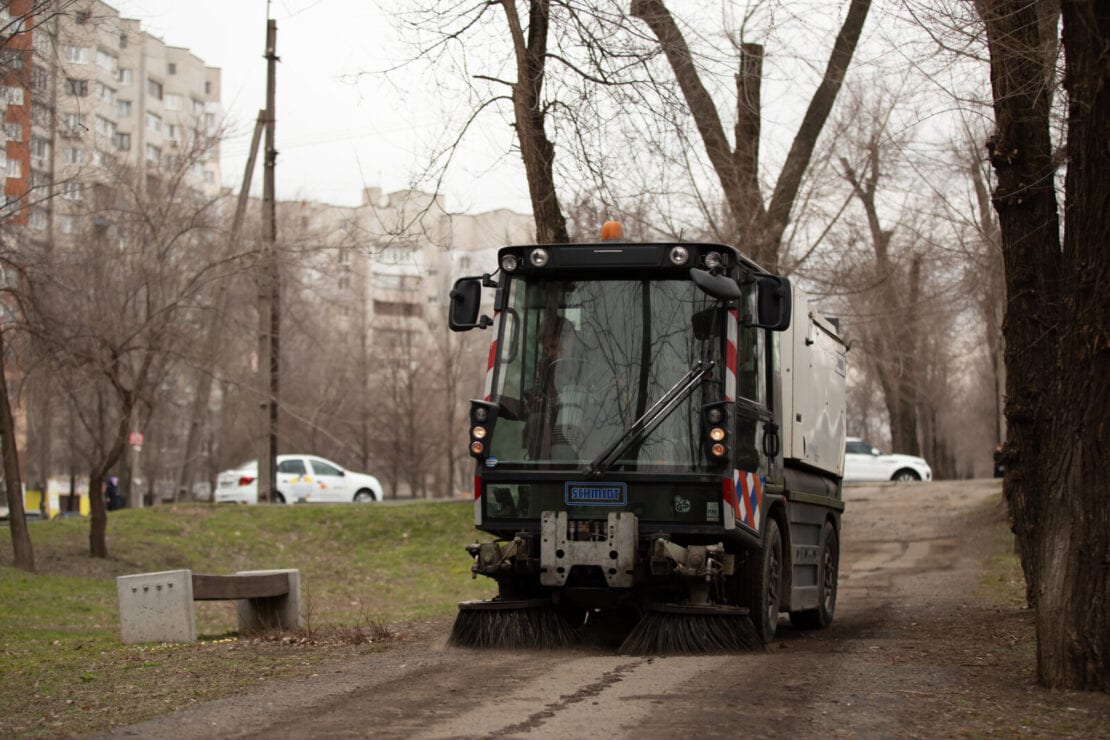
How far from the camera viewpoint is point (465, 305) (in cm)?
1056

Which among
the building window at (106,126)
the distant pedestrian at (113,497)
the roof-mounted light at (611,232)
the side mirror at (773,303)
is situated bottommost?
the distant pedestrian at (113,497)

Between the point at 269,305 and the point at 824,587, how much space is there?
16.9m

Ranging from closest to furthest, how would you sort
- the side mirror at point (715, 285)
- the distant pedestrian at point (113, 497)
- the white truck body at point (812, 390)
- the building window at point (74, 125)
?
the side mirror at point (715, 285) < the white truck body at point (812, 390) < the building window at point (74, 125) < the distant pedestrian at point (113, 497)

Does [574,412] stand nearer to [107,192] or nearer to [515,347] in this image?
[515,347]

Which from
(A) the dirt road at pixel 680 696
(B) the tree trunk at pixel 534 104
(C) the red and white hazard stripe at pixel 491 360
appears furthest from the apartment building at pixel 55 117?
(A) the dirt road at pixel 680 696

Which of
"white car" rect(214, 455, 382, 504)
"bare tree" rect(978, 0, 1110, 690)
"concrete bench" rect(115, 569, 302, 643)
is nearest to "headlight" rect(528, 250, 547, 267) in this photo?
"bare tree" rect(978, 0, 1110, 690)

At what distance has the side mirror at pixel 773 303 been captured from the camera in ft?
33.9

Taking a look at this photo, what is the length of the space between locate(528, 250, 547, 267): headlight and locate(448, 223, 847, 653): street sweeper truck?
0.01 metres

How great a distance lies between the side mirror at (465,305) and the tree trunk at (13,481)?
38.9 ft

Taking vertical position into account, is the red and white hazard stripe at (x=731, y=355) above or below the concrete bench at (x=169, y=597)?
above

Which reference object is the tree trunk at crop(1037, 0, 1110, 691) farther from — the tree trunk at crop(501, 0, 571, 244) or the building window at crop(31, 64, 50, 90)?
the building window at crop(31, 64, 50, 90)

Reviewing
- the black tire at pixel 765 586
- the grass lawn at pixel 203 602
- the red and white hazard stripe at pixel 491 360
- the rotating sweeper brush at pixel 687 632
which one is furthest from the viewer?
the black tire at pixel 765 586

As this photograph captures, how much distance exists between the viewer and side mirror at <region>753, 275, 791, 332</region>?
406 inches

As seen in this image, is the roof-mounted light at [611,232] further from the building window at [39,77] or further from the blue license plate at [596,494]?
the building window at [39,77]
